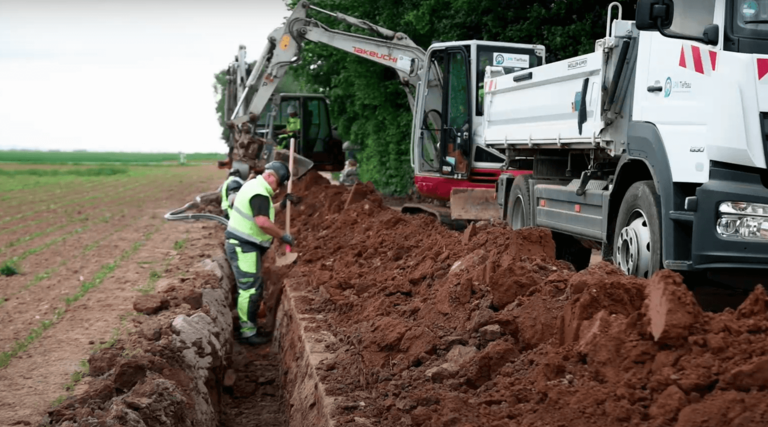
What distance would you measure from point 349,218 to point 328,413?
341 inches

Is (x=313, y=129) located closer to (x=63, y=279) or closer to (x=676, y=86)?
(x=63, y=279)

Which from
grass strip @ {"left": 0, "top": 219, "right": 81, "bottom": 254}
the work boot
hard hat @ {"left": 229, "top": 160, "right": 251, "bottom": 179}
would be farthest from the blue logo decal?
hard hat @ {"left": 229, "top": 160, "right": 251, "bottom": 179}

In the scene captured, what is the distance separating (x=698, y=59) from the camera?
21.2 ft

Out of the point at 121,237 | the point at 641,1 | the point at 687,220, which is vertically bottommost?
the point at 121,237

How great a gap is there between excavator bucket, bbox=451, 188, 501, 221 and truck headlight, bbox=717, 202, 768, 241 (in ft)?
23.6

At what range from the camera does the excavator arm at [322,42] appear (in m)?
17.2

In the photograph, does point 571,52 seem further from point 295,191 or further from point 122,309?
point 122,309

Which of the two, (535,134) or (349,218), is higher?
(535,134)

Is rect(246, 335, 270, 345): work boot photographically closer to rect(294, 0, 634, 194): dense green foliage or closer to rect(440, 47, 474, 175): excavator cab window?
rect(440, 47, 474, 175): excavator cab window

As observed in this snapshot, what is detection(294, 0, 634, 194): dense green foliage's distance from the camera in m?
16.8

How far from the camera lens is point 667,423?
3959 mm

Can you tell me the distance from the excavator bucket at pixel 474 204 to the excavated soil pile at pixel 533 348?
4674 mm

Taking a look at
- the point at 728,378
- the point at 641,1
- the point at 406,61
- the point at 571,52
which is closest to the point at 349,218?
the point at 406,61

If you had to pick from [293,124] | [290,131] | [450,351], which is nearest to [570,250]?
[450,351]
